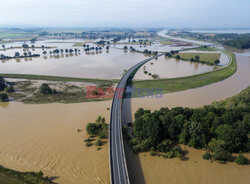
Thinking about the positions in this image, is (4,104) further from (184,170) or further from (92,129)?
(184,170)

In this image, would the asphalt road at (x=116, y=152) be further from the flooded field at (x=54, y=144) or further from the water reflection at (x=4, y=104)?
the water reflection at (x=4, y=104)

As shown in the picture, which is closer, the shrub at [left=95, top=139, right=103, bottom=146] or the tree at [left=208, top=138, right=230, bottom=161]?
the tree at [left=208, top=138, right=230, bottom=161]

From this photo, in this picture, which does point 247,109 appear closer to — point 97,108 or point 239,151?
point 239,151

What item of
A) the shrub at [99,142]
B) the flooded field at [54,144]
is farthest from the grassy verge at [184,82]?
the shrub at [99,142]

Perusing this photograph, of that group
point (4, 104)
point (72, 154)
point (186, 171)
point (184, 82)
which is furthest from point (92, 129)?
point (184, 82)

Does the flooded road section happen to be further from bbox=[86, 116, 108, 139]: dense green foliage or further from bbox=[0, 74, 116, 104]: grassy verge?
bbox=[0, 74, 116, 104]: grassy verge

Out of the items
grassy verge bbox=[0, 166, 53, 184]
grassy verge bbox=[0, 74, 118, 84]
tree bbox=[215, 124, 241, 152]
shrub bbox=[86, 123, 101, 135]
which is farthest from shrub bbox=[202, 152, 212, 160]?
grassy verge bbox=[0, 74, 118, 84]
